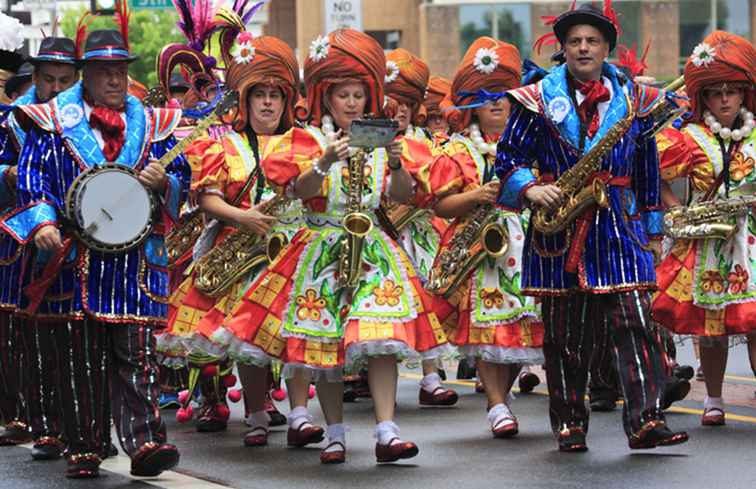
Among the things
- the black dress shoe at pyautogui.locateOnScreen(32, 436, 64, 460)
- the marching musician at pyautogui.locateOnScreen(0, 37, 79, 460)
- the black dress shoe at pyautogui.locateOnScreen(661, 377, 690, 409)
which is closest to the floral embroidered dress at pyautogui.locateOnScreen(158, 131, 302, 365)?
the marching musician at pyautogui.locateOnScreen(0, 37, 79, 460)

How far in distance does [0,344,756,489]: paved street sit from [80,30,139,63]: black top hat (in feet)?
6.48

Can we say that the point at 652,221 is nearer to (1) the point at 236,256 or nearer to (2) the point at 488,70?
(2) the point at 488,70

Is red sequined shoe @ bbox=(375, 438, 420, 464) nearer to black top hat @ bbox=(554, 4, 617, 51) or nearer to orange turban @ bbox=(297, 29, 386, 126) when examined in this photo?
orange turban @ bbox=(297, 29, 386, 126)

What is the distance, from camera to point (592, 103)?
9.46 meters

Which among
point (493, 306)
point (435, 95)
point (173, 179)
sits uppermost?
point (435, 95)

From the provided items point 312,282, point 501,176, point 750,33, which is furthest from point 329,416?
point 750,33

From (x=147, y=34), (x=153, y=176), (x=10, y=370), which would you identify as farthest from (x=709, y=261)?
(x=147, y=34)

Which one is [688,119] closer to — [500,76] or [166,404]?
[500,76]

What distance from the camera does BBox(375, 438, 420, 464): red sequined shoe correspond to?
30.3ft

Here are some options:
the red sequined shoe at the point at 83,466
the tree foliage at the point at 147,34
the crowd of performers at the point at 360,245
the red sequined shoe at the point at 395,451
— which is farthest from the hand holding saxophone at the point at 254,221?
the tree foliage at the point at 147,34

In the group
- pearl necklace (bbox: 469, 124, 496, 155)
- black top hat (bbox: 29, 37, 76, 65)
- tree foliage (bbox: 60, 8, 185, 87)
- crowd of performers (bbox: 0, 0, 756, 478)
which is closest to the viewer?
crowd of performers (bbox: 0, 0, 756, 478)

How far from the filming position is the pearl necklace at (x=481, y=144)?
11.4m

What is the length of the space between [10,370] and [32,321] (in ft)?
4.89

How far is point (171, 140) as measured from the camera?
30.7ft
